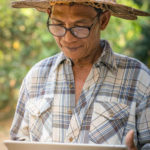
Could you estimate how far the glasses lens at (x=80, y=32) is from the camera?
203 centimetres

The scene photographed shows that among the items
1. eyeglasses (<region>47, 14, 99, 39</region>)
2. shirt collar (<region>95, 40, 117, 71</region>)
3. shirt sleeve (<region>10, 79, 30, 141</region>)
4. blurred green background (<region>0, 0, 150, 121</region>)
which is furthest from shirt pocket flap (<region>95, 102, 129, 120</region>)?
blurred green background (<region>0, 0, 150, 121</region>)

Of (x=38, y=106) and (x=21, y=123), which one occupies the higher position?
(x=38, y=106)

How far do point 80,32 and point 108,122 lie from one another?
2.05 ft

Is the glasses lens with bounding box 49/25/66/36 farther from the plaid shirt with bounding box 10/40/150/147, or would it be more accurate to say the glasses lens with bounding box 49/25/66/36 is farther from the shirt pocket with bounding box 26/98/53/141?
the shirt pocket with bounding box 26/98/53/141

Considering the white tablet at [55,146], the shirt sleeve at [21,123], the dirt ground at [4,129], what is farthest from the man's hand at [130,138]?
the dirt ground at [4,129]

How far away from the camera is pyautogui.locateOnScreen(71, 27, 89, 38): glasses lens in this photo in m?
2.03

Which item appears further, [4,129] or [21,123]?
[4,129]

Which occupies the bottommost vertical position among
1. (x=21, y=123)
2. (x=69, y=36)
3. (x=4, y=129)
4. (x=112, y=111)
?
(x=4, y=129)

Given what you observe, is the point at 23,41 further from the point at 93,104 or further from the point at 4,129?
the point at 93,104

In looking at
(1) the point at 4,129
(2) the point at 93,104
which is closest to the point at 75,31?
(2) the point at 93,104

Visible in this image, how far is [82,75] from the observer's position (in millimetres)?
2289

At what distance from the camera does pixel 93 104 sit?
213cm

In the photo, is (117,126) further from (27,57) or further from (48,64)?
(27,57)

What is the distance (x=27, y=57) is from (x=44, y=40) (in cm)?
110
